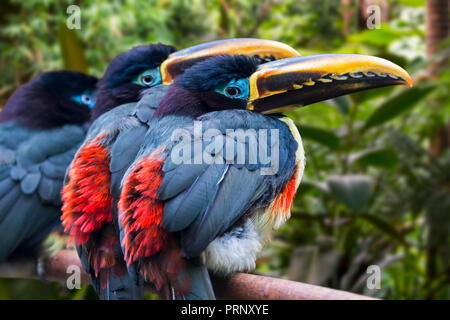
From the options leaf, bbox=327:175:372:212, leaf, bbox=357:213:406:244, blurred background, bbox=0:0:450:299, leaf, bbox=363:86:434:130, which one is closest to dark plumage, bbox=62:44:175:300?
blurred background, bbox=0:0:450:299

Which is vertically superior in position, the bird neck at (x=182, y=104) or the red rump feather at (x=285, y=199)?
the bird neck at (x=182, y=104)

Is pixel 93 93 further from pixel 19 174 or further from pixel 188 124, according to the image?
pixel 188 124

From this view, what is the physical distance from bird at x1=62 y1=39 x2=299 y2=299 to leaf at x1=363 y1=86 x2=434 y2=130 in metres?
0.91

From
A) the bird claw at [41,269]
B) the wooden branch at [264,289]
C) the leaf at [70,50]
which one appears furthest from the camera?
the leaf at [70,50]

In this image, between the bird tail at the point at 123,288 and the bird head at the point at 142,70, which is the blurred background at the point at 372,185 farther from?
the bird tail at the point at 123,288

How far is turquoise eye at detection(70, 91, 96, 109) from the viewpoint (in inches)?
62.3

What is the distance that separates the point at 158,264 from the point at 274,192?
28cm

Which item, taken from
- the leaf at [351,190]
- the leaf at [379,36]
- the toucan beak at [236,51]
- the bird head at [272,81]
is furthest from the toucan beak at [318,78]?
the leaf at [379,36]

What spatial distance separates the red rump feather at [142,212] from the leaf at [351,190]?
904 mm

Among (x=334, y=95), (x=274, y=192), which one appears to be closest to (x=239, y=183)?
(x=274, y=192)

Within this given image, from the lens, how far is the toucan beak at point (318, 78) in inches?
35.9

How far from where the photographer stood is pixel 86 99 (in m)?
1.60

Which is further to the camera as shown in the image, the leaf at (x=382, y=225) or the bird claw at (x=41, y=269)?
the leaf at (x=382, y=225)

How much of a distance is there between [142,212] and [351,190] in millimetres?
981
